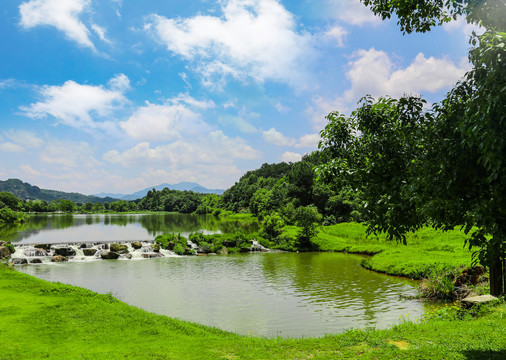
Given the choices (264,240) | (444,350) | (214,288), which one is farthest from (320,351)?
(264,240)

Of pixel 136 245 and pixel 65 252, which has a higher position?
pixel 136 245

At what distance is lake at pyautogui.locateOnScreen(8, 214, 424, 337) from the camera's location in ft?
60.4

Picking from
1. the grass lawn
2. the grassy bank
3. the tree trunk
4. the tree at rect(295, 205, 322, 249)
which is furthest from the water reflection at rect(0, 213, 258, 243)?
the tree trunk

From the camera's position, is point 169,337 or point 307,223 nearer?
point 169,337

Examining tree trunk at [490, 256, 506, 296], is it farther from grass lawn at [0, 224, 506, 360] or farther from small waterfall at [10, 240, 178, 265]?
small waterfall at [10, 240, 178, 265]

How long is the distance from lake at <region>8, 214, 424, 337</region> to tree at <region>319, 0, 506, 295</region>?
10067 mm

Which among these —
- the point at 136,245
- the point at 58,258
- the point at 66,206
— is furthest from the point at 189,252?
the point at 66,206

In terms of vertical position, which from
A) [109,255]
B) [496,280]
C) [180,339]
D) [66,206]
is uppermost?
[66,206]

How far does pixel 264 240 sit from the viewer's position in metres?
50.5

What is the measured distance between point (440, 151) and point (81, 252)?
1775 inches

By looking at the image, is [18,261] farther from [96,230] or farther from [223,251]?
[96,230]

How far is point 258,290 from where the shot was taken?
2536cm

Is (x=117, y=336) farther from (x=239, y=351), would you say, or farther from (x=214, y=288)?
(x=214, y=288)

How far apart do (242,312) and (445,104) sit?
1641 cm
